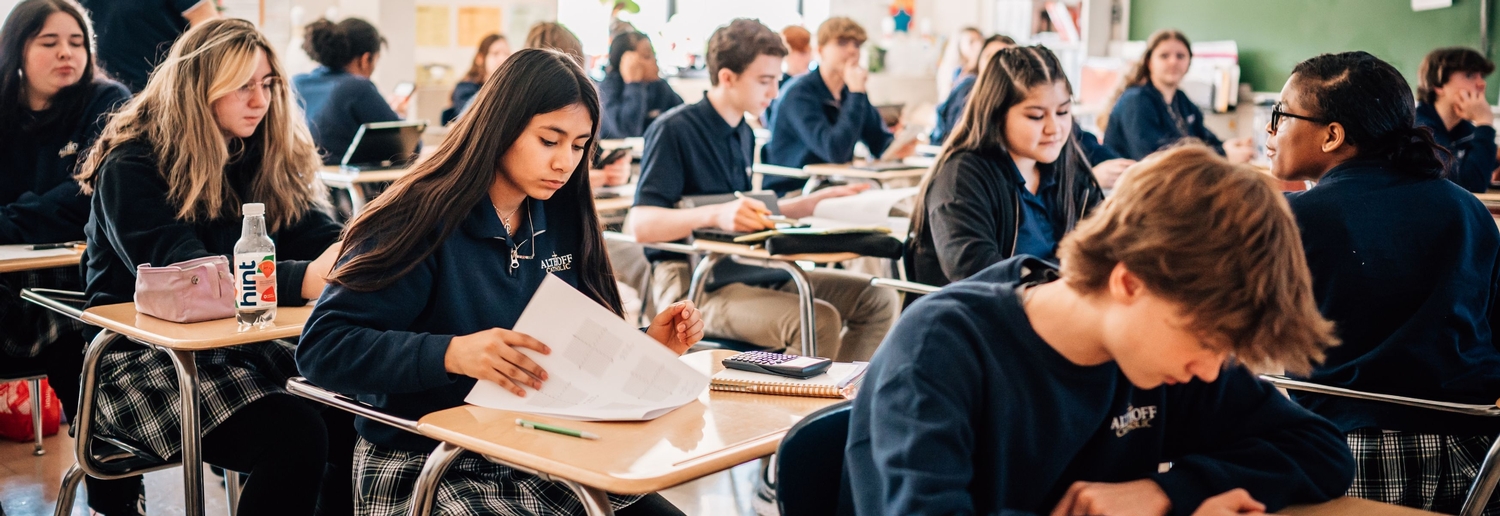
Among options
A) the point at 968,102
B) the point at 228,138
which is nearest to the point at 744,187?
the point at 968,102

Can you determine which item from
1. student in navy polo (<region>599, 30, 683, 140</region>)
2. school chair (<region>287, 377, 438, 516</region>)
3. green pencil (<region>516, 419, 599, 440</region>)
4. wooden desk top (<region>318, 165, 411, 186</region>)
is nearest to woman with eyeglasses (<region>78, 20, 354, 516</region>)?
school chair (<region>287, 377, 438, 516</region>)

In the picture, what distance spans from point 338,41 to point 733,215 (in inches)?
103

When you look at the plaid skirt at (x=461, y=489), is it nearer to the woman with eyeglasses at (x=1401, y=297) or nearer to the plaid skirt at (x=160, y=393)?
the plaid skirt at (x=160, y=393)

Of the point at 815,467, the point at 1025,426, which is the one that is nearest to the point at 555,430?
the point at 815,467

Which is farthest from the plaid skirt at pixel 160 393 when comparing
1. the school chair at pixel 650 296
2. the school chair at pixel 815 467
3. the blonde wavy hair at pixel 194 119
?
the school chair at pixel 815 467

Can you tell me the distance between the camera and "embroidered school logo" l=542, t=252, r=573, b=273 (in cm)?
→ 190

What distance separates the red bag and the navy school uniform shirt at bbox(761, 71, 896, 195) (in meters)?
3.01

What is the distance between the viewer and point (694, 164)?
344cm

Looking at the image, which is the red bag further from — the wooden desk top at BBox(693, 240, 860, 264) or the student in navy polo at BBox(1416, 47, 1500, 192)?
the student in navy polo at BBox(1416, 47, 1500, 192)

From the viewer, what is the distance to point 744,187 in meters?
3.69

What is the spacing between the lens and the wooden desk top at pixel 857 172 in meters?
5.10

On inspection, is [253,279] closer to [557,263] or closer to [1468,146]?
[557,263]

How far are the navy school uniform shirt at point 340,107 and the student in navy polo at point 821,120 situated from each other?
1.70 meters

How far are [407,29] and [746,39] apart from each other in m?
4.39
